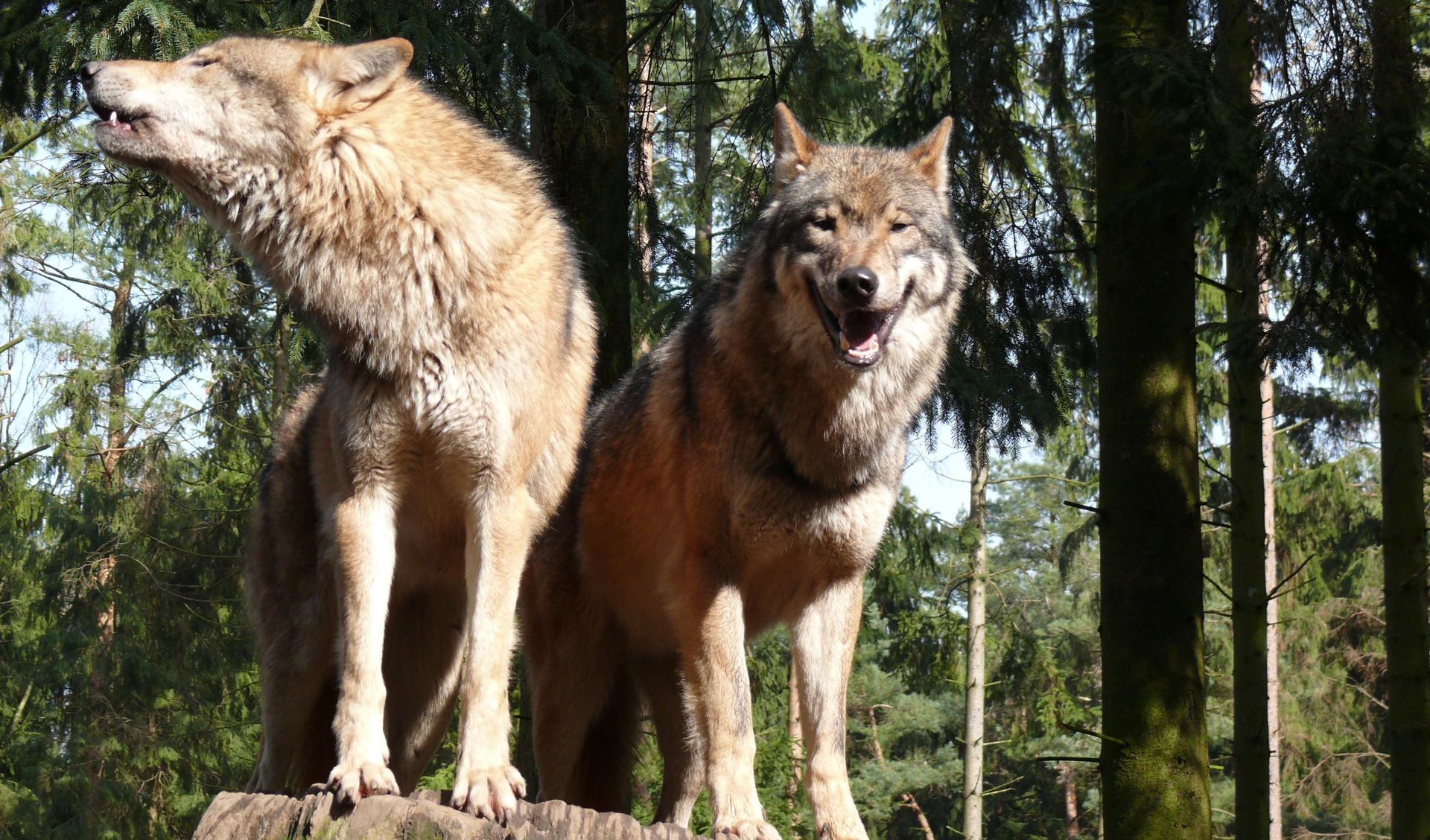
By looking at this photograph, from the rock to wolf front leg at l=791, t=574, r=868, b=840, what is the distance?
0.63m

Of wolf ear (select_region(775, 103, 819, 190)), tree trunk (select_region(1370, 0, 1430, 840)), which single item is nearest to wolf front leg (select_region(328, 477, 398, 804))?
wolf ear (select_region(775, 103, 819, 190))

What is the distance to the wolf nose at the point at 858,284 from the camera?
4230 mm

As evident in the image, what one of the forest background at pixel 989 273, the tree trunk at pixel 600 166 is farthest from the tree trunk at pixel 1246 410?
the tree trunk at pixel 600 166

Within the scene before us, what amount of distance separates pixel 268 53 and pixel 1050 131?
17.6 feet

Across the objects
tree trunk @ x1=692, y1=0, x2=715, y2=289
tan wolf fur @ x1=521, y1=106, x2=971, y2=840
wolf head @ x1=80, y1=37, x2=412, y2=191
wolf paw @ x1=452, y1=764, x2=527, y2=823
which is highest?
tree trunk @ x1=692, y1=0, x2=715, y2=289

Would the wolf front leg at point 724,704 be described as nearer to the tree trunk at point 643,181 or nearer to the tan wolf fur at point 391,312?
the tan wolf fur at point 391,312

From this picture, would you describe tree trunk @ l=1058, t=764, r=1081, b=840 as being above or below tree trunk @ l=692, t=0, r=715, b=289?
below

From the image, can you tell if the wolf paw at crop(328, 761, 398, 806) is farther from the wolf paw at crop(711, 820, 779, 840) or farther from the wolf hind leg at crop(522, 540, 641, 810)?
the wolf hind leg at crop(522, 540, 641, 810)

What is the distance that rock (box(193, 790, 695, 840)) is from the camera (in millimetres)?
3609

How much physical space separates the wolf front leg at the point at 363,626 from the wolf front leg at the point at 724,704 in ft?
3.52

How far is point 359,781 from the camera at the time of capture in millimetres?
3715

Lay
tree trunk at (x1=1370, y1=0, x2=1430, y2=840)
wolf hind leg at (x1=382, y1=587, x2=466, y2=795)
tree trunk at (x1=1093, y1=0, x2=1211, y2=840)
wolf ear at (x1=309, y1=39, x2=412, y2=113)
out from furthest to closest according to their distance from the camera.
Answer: tree trunk at (x1=1093, y1=0, x2=1211, y2=840) < tree trunk at (x1=1370, y1=0, x2=1430, y2=840) < wolf hind leg at (x1=382, y1=587, x2=466, y2=795) < wolf ear at (x1=309, y1=39, x2=412, y2=113)

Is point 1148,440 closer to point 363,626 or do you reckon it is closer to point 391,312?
point 391,312

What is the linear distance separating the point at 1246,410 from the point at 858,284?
6.13 meters
